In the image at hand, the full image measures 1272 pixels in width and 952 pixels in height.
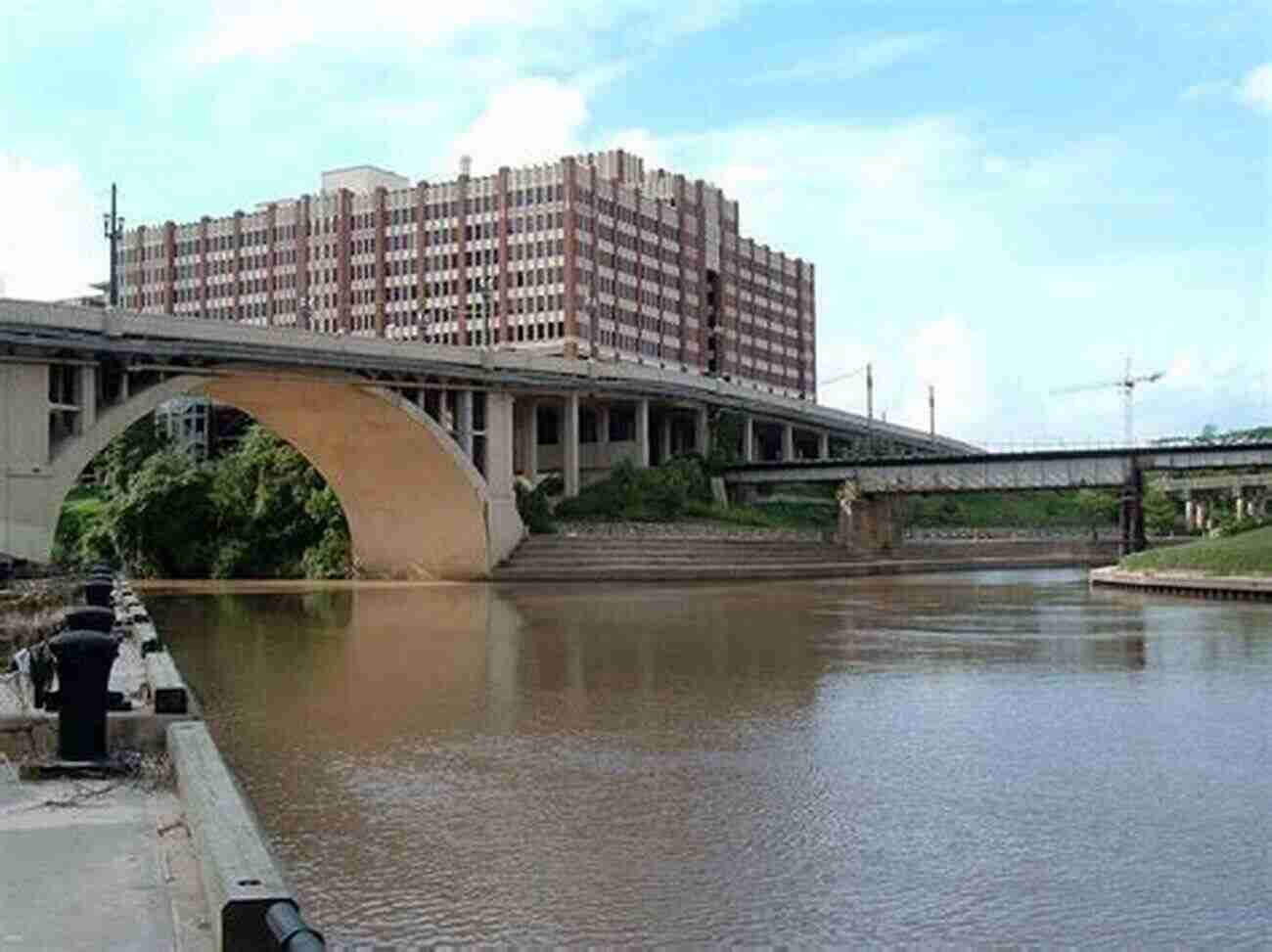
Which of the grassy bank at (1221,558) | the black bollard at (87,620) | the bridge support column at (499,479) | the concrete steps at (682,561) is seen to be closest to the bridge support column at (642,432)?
the concrete steps at (682,561)

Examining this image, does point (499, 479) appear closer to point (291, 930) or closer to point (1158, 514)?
point (291, 930)

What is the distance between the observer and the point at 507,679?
2223 cm

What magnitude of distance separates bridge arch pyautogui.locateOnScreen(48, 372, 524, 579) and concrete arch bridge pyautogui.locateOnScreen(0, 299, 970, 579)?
0.09 metres

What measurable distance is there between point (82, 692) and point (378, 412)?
50.9 metres

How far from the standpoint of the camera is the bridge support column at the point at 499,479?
66.9 metres

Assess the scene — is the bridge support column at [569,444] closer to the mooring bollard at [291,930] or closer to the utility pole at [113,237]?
the utility pole at [113,237]

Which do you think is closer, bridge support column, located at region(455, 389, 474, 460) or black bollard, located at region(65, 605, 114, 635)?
black bollard, located at region(65, 605, 114, 635)

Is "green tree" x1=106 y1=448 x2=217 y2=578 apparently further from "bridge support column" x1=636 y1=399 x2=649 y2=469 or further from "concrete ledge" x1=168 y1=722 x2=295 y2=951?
"concrete ledge" x1=168 y1=722 x2=295 y2=951

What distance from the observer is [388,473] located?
6694 centimetres

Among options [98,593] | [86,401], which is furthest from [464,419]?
[98,593]

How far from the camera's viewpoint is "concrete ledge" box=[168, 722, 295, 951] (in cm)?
580

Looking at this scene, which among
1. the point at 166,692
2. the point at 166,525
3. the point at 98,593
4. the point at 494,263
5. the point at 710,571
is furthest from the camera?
the point at 494,263

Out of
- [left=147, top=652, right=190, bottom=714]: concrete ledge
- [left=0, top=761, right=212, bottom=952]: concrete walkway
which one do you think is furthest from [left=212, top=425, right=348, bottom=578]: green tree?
[left=0, top=761, right=212, bottom=952]: concrete walkway

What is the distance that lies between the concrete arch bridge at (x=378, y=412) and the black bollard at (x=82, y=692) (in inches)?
1313
